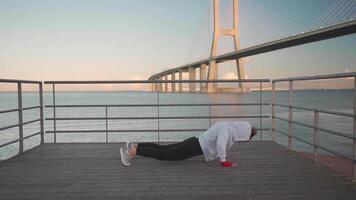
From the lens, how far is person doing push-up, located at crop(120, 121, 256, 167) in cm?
392

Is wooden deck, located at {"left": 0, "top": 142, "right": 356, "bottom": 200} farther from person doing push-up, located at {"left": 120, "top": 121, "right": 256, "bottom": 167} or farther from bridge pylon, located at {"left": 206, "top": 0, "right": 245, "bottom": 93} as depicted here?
bridge pylon, located at {"left": 206, "top": 0, "right": 245, "bottom": 93}

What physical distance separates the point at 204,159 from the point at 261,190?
4.35 ft

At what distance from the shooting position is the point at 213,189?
316 centimetres

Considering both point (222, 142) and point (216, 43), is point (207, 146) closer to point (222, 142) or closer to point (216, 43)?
point (222, 142)

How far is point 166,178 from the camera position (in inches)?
139

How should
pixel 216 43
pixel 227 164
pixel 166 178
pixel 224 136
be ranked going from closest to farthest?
pixel 166 178, pixel 224 136, pixel 227 164, pixel 216 43

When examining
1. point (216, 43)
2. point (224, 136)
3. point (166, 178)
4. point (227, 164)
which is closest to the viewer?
point (166, 178)

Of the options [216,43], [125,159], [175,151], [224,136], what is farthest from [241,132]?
[216,43]

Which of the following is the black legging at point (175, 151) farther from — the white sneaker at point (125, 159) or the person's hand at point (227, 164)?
the person's hand at point (227, 164)

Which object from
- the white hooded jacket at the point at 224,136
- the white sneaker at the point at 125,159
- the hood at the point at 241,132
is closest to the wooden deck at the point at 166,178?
the white sneaker at the point at 125,159

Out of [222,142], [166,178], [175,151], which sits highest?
[222,142]

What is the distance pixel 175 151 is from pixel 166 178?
57cm

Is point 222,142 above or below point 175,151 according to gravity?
above

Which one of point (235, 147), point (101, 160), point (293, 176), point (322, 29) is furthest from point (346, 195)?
point (322, 29)
